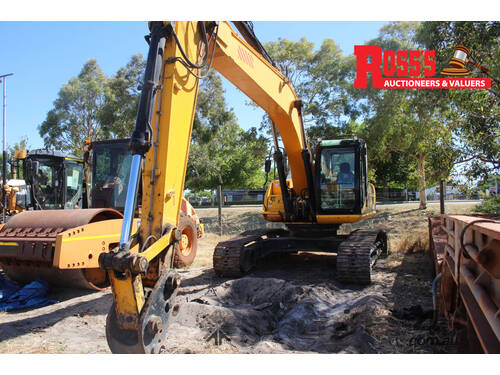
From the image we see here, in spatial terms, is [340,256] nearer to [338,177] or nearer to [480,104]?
[338,177]

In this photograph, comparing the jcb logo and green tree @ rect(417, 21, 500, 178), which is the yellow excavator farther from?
green tree @ rect(417, 21, 500, 178)

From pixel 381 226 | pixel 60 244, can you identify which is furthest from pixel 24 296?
pixel 381 226

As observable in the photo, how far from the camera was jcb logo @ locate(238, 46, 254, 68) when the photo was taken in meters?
5.24

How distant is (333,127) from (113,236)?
566 inches

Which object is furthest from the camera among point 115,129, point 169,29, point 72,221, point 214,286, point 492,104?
point 115,129

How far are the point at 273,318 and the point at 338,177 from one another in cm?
333

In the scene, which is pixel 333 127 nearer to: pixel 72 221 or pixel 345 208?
pixel 345 208

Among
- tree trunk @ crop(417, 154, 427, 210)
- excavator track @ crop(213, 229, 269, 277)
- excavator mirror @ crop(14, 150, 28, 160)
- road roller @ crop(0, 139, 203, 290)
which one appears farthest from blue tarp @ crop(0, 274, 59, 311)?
tree trunk @ crop(417, 154, 427, 210)

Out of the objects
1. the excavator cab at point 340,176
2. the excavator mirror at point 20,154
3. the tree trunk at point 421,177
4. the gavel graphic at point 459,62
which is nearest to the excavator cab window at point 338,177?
the excavator cab at point 340,176

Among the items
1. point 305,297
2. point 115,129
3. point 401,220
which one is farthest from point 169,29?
point 115,129

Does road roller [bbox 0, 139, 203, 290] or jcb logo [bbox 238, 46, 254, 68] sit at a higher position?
jcb logo [bbox 238, 46, 254, 68]

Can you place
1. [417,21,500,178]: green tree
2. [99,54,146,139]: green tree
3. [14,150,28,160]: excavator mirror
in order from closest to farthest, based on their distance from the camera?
[417,21,500,178]: green tree
[14,150,28,160]: excavator mirror
[99,54,146,139]: green tree

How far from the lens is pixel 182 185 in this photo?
3.93 meters

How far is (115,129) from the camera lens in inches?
794
